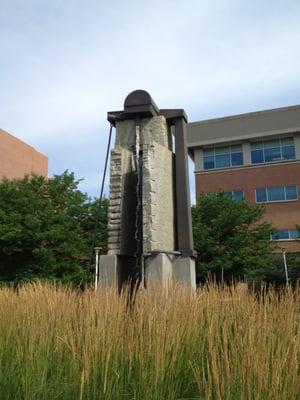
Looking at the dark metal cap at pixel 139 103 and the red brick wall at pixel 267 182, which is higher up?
the red brick wall at pixel 267 182

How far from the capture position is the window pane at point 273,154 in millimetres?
36406

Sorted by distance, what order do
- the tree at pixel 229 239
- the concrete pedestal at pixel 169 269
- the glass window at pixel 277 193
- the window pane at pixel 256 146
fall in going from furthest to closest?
the window pane at pixel 256 146 < the glass window at pixel 277 193 < the tree at pixel 229 239 < the concrete pedestal at pixel 169 269

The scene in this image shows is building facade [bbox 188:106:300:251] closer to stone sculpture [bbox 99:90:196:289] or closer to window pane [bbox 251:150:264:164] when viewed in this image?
window pane [bbox 251:150:264:164]

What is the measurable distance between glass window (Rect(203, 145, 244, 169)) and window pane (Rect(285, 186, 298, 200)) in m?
4.21

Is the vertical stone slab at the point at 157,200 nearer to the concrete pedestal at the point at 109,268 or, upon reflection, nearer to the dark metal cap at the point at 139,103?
the concrete pedestal at the point at 109,268

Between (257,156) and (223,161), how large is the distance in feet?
9.15

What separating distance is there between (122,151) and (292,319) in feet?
14.3

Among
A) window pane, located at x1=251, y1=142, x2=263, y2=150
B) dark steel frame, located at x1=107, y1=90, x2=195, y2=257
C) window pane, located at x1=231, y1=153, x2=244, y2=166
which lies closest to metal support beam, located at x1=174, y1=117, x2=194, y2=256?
dark steel frame, located at x1=107, y1=90, x2=195, y2=257

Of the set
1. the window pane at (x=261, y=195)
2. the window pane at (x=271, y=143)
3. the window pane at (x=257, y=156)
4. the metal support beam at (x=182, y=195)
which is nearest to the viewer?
the metal support beam at (x=182, y=195)

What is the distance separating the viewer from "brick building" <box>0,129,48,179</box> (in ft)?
127

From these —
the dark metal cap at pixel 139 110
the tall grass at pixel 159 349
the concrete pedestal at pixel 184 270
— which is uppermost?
the dark metal cap at pixel 139 110

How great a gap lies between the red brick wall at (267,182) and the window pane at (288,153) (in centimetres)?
57

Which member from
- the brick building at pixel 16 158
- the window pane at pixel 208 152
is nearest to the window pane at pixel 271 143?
the window pane at pixel 208 152

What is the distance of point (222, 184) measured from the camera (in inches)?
1481
